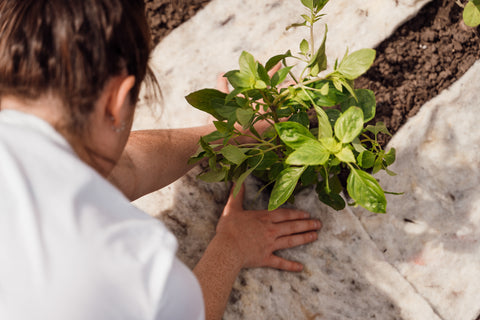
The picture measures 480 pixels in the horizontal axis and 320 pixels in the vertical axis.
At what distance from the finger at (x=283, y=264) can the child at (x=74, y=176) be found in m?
0.54

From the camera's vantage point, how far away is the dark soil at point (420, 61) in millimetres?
1371

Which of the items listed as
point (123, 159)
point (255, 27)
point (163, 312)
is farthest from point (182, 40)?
point (163, 312)

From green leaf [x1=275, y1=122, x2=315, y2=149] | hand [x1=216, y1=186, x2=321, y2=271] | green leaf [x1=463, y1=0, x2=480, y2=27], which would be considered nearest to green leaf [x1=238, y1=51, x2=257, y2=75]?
green leaf [x1=275, y1=122, x2=315, y2=149]

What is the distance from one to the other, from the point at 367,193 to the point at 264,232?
0.45 meters

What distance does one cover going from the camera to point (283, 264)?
1.28 meters

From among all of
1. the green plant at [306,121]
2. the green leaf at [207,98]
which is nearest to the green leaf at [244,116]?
the green plant at [306,121]

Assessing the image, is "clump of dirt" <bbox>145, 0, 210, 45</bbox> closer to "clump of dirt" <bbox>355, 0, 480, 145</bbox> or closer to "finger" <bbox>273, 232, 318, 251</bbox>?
"clump of dirt" <bbox>355, 0, 480, 145</bbox>

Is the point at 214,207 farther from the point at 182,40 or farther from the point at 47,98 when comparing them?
the point at 47,98

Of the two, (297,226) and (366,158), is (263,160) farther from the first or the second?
(297,226)

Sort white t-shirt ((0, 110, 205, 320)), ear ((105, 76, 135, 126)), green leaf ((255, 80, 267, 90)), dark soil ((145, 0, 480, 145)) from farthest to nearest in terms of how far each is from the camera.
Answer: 1. dark soil ((145, 0, 480, 145))
2. green leaf ((255, 80, 267, 90))
3. ear ((105, 76, 135, 126))
4. white t-shirt ((0, 110, 205, 320))

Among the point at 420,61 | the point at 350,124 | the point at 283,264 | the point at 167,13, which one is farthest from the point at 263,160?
the point at 167,13

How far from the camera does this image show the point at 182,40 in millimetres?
1549

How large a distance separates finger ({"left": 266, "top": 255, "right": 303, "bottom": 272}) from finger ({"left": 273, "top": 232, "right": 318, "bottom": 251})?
30 mm

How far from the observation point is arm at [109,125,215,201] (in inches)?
44.4
